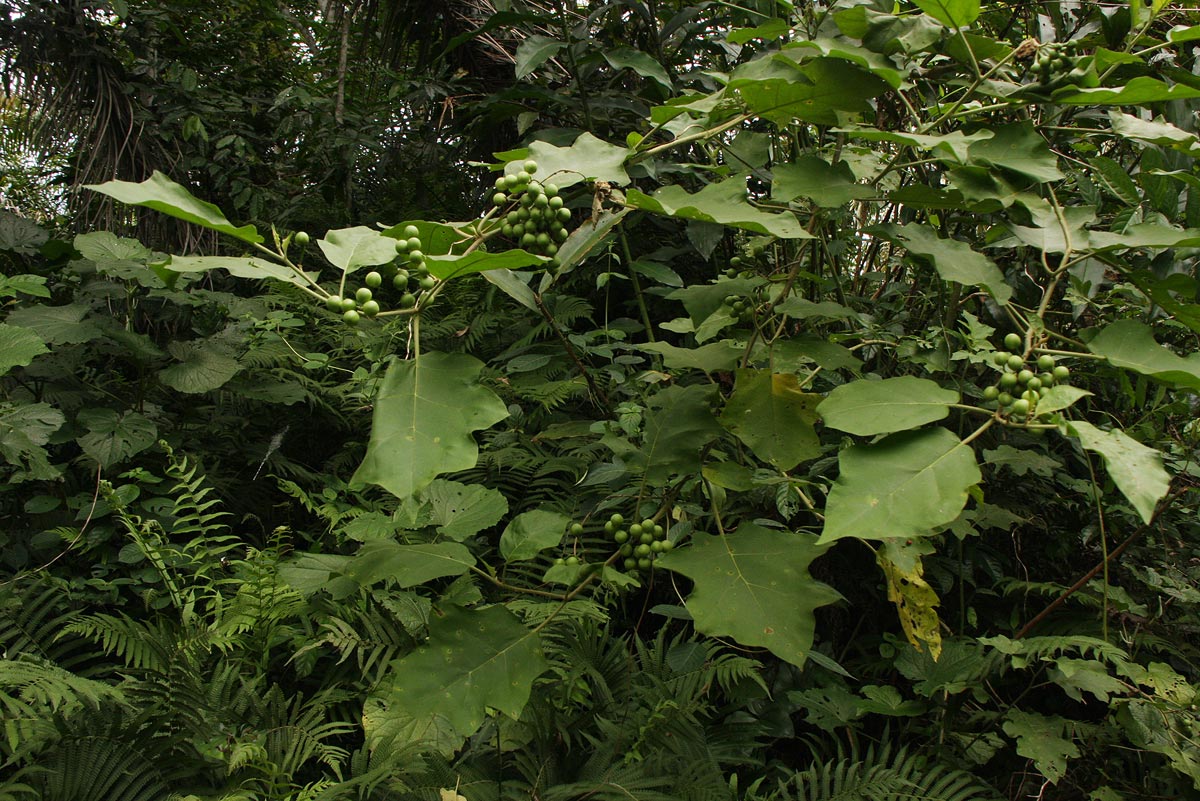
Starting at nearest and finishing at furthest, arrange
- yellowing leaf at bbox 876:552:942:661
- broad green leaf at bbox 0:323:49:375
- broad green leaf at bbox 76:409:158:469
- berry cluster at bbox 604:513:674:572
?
berry cluster at bbox 604:513:674:572 < yellowing leaf at bbox 876:552:942:661 < broad green leaf at bbox 0:323:49:375 < broad green leaf at bbox 76:409:158:469

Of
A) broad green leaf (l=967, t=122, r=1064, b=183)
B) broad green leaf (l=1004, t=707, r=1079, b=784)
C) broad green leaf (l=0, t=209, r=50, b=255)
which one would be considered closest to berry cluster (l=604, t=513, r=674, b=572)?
broad green leaf (l=967, t=122, r=1064, b=183)

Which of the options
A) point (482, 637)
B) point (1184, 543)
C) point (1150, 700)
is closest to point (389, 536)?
point (482, 637)

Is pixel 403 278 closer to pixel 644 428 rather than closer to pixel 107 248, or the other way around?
pixel 644 428

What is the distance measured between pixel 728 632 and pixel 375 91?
372cm

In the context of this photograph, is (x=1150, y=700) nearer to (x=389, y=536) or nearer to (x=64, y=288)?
(x=389, y=536)

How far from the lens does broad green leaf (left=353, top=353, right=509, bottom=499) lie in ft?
1.71

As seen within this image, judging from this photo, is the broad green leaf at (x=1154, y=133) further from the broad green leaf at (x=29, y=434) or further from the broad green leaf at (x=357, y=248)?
the broad green leaf at (x=29, y=434)

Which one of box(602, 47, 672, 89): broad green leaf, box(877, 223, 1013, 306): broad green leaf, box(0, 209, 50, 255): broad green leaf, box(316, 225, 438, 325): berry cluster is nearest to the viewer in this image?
box(316, 225, 438, 325): berry cluster

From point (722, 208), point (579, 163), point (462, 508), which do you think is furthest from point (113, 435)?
point (722, 208)

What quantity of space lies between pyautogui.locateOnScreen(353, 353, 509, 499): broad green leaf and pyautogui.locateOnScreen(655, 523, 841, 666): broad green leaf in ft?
0.78

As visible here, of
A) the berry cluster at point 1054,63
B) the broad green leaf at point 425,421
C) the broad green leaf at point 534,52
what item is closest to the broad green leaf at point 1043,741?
the berry cluster at point 1054,63

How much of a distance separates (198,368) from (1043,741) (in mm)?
2115

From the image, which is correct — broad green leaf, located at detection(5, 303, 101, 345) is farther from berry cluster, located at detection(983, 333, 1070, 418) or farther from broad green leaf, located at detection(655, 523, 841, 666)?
berry cluster, located at detection(983, 333, 1070, 418)

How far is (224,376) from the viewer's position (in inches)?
79.3
